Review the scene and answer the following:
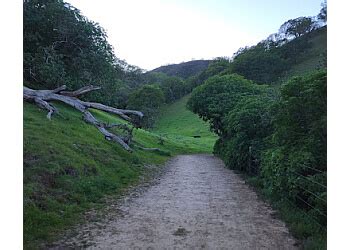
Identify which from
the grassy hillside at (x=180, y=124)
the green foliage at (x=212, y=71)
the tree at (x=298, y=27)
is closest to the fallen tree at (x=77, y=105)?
the grassy hillside at (x=180, y=124)

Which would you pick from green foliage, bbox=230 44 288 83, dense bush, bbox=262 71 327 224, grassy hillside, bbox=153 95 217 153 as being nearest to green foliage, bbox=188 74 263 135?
dense bush, bbox=262 71 327 224

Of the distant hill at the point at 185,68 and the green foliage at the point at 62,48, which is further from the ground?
the distant hill at the point at 185,68

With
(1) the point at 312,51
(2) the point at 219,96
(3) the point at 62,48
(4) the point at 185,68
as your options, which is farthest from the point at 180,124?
(4) the point at 185,68

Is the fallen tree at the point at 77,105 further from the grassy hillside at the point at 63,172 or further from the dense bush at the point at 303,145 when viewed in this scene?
the dense bush at the point at 303,145

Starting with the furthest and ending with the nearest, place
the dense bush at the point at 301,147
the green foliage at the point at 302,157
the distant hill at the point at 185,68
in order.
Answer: the distant hill at the point at 185,68, the dense bush at the point at 301,147, the green foliage at the point at 302,157

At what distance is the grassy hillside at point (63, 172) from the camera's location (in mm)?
7793

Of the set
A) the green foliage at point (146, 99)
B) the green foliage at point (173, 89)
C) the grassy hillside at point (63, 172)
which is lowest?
the grassy hillside at point (63, 172)

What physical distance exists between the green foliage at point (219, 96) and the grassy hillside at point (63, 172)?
9.30m

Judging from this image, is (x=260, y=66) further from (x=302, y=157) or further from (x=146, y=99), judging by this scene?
(x=302, y=157)

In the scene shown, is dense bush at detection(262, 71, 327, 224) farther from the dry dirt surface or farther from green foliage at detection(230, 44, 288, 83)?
green foliage at detection(230, 44, 288, 83)

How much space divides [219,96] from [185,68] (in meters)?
124

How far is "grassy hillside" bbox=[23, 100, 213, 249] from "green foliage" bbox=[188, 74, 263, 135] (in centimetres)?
930

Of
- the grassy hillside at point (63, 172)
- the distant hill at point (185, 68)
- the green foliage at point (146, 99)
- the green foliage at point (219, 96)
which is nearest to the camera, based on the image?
the grassy hillside at point (63, 172)
